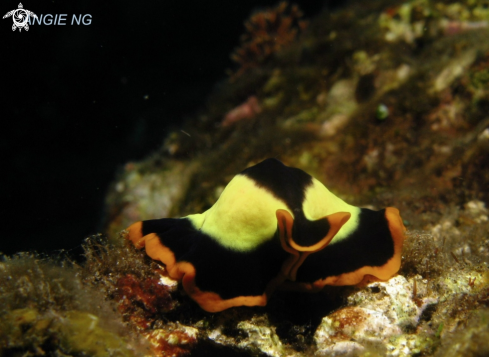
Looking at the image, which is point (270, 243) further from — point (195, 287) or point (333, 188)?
point (333, 188)

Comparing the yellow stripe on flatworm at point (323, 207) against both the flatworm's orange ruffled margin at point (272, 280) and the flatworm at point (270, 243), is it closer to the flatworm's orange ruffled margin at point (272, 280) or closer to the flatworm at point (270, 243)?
the flatworm at point (270, 243)

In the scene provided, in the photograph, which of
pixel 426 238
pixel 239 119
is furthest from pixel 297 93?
pixel 426 238

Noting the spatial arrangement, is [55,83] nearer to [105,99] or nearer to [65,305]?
[105,99]

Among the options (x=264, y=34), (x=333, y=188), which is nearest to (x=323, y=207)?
(x=333, y=188)

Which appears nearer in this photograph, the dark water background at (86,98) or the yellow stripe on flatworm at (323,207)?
Result: the yellow stripe on flatworm at (323,207)

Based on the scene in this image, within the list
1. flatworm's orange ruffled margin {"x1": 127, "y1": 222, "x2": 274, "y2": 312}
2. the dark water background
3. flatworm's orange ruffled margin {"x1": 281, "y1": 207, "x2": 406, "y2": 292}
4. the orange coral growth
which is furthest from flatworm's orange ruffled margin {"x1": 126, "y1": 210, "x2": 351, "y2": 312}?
the orange coral growth

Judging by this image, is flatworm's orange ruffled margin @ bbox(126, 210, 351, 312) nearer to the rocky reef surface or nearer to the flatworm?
the flatworm

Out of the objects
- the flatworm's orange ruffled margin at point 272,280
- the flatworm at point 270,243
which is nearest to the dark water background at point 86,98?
the flatworm at point 270,243
